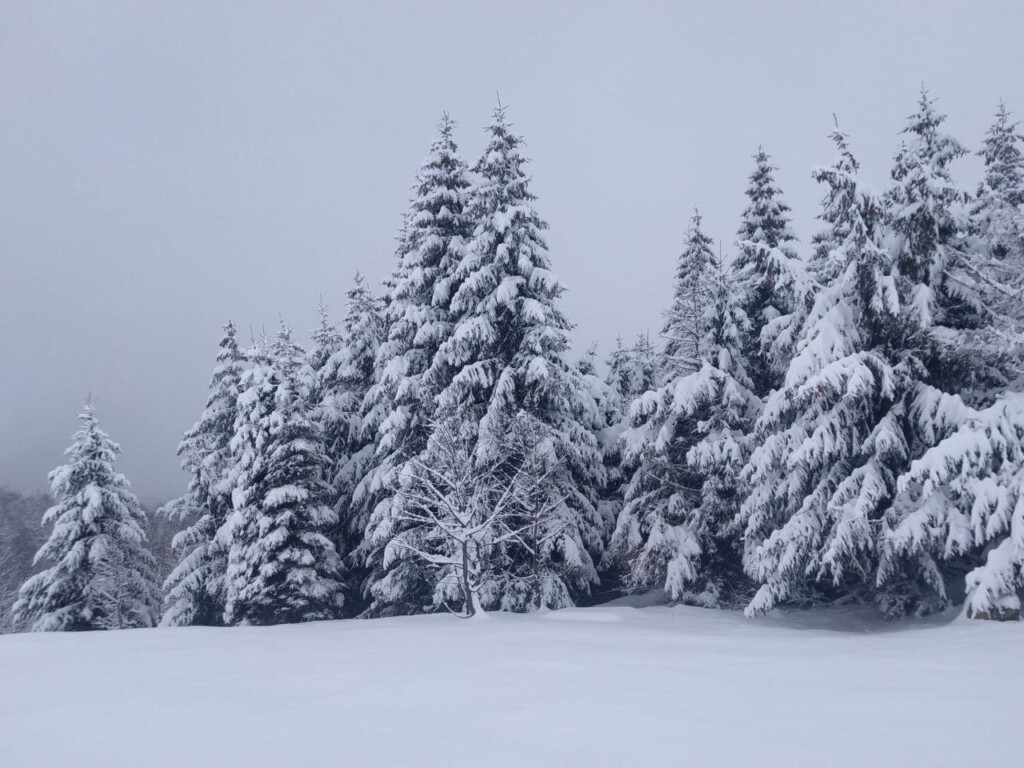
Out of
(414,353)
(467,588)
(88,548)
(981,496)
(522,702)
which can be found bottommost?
(88,548)

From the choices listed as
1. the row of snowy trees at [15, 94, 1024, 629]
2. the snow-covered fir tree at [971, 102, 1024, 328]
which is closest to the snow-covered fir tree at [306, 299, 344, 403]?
the row of snowy trees at [15, 94, 1024, 629]

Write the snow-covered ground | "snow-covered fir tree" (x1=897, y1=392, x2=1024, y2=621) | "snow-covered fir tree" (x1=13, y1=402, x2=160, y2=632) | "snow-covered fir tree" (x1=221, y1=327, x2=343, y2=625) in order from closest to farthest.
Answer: the snow-covered ground < "snow-covered fir tree" (x1=897, y1=392, x2=1024, y2=621) < "snow-covered fir tree" (x1=221, y1=327, x2=343, y2=625) < "snow-covered fir tree" (x1=13, y1=402, x2=160, y2=632)

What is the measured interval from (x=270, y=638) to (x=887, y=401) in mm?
14301

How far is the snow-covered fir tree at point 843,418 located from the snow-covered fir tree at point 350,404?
14700 millimetres

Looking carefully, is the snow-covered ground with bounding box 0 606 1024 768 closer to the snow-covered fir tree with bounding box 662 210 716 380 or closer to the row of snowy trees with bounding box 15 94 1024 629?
the row of snowy trees with bounding box 15 94 1024 629

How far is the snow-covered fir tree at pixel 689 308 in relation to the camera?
21.8 metres

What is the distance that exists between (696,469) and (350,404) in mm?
13605

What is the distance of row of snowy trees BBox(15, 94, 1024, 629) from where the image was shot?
15.0 metres

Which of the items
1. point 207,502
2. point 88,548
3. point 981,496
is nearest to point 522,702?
point 981,496

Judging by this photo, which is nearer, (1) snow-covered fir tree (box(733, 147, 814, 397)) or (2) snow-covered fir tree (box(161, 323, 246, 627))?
(1) snow-covered fir tree (box(733, 147, 814, 397))

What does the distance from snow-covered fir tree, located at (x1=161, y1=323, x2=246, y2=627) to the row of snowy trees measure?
125mm

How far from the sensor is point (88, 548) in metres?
27.8

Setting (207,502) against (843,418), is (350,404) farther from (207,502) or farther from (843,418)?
(843,418)

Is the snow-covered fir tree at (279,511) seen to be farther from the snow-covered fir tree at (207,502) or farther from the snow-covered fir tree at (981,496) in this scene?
the snow-covered fir tree at (981,496)
